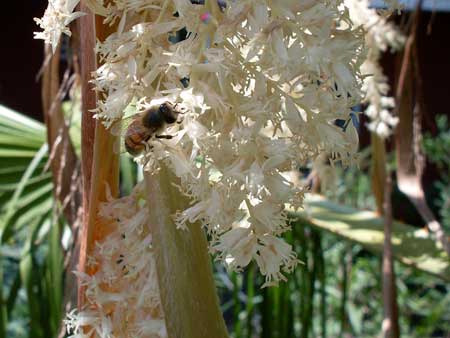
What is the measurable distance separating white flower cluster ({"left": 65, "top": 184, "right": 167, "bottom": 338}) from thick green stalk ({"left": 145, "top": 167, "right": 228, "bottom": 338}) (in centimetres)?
4

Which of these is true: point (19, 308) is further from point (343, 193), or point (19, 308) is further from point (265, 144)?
point (265, 144)

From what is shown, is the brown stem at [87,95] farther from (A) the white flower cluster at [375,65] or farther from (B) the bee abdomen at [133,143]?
(A) the white flower cluster at [375,65]

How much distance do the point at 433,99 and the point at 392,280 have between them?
4.18 metres

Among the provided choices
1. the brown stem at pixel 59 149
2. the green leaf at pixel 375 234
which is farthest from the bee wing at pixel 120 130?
the green leaf at pixel 375 234

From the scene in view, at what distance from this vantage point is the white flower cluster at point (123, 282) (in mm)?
514

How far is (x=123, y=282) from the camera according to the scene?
54cm

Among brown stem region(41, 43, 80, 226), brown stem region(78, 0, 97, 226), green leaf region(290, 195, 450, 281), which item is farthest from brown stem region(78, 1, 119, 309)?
green leaf region(290, 195, 450, 281)

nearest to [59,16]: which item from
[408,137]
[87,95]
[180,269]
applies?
[87,95]

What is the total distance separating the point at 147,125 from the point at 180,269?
103 mm

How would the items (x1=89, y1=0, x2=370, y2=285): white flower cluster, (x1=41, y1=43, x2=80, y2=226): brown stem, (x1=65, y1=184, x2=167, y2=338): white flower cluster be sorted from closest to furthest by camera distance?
(x1=89, y1=0, x2=370, y2=285): white flower cluster < (x1=65, y1=184, x2=167, y2=338): white flower cluster < (x1=41, y1=43, x2=80, y2=226): brown stem

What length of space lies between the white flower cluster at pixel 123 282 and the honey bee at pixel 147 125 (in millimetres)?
47

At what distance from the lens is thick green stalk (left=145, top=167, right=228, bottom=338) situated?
0.44 m

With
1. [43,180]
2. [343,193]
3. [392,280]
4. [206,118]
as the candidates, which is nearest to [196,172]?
Result: [206,118]

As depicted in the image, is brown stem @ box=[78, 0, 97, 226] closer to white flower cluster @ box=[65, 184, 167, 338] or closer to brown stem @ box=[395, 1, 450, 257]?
white flower cluster @ box=[65, 184, 167, 338]
